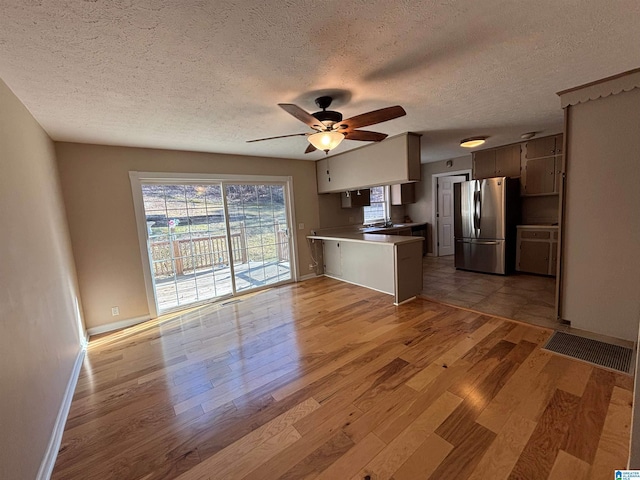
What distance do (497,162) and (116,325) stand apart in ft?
21.7

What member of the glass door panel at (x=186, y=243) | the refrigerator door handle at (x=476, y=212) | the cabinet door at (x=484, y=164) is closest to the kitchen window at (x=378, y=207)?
the cabinet door at (x=484, y=164)

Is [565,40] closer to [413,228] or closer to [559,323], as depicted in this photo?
[559,323]

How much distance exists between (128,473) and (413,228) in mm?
6259

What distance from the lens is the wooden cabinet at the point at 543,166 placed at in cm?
430

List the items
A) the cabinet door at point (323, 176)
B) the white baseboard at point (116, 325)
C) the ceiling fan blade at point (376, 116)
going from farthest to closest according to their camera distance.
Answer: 1. the cabinet door at point (323, 176)
2. the white baseboard at point (116, 325)
3. the ceiling fan blade at point (376, 116)

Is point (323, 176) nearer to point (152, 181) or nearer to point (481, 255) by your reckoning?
point (152, 181)

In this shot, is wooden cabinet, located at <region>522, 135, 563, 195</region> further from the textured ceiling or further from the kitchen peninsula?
the kitchen peninsula

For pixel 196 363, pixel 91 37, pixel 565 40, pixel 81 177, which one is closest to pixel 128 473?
pixel 196 363

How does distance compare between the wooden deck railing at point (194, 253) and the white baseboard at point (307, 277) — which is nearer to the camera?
the wooden deck railing at point (194, 253)

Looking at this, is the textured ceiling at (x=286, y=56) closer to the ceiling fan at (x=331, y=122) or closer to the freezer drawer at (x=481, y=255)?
the ceiling fan at (x=331, y=122)

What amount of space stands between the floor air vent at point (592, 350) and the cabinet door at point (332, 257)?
121 inches

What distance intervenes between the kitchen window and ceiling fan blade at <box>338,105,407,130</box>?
4.13 m

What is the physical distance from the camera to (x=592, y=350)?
2.31 meters

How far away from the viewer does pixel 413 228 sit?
6516mm
